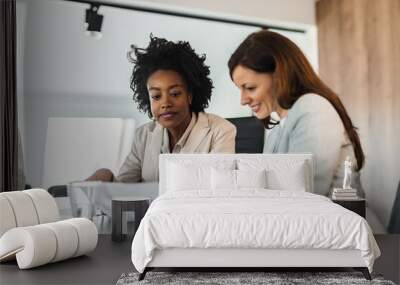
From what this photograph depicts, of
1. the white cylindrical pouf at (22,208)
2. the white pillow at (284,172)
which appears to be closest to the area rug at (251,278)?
the white cylindrical pouf at (22,208)

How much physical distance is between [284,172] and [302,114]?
741mm

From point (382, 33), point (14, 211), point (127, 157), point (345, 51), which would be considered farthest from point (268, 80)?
point (14, 211)

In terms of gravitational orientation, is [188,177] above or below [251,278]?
above

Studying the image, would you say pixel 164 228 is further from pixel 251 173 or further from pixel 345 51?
pixel 345 51

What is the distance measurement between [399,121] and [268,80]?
1384 mm

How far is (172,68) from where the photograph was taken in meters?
5.83

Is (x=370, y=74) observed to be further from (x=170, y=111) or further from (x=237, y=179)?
(x=170, y=111)

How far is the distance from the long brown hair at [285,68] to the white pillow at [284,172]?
0.48 meters

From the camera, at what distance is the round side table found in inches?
215

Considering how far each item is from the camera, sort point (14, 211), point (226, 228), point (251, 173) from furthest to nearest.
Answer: point (251, 173) → point (14, 211) → point (226, 228)

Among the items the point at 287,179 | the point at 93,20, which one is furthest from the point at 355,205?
the point at 93,20

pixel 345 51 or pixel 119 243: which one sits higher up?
pixel 345 51

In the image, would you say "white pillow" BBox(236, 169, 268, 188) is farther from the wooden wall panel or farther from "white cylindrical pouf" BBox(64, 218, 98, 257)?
"white cylindrical pouf" BBox(64, 218, 98, 257)

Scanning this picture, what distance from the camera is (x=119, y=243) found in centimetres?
541
